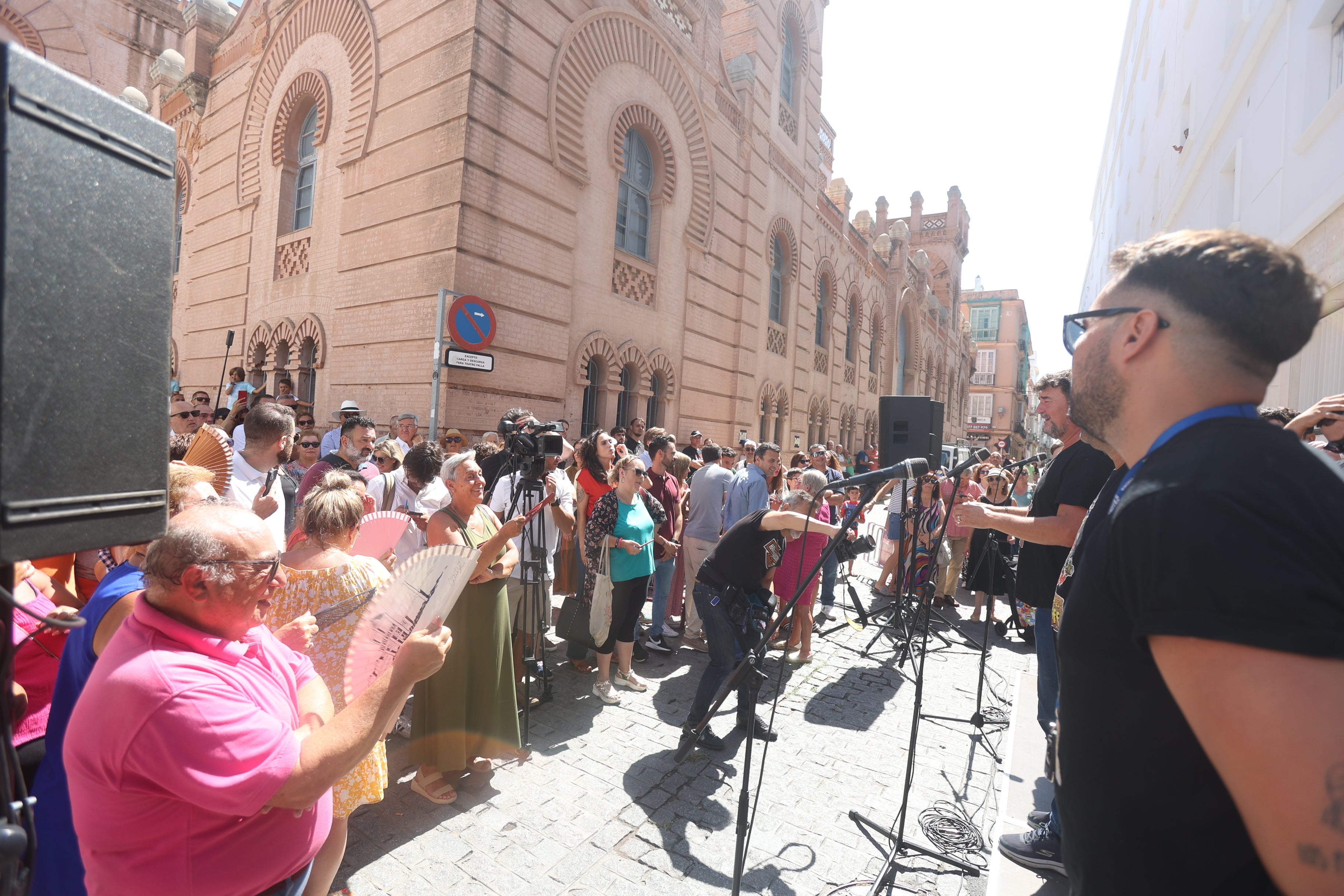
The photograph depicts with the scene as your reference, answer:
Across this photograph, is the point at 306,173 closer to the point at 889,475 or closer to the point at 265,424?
the point at 265,424

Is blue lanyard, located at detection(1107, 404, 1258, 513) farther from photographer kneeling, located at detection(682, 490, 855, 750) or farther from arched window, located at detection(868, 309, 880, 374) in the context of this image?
arched window, located at detection(868, 309, 880, 374)

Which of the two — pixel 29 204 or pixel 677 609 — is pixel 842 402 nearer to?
pixel 677 609

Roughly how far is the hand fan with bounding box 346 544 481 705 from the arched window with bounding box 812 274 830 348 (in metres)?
19.8

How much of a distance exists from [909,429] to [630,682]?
3.20 meters

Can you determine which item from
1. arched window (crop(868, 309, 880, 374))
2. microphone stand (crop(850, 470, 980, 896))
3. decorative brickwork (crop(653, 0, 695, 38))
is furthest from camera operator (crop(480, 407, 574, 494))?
arched window (crop(868, 309, 880, 374))

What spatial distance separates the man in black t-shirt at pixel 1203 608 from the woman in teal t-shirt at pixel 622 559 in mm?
4079

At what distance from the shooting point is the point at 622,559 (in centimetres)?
525

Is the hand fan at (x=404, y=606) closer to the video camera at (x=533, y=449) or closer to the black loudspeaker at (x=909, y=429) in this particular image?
the video camera at (x=533, y=449)

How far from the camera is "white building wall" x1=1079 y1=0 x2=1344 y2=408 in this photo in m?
5.24

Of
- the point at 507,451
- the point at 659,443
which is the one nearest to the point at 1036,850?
the point at 507,451

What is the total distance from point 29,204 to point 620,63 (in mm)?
12162

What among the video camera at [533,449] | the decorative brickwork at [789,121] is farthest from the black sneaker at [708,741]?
the decorative brickwork at [789,121]

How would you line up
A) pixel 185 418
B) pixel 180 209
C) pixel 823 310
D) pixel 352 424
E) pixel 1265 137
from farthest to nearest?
pixel 823 310, pixel 180 209, pixel 185 418, pixel 352 424, pixel 1265 137

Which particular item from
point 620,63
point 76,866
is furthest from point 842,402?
point 76,866
